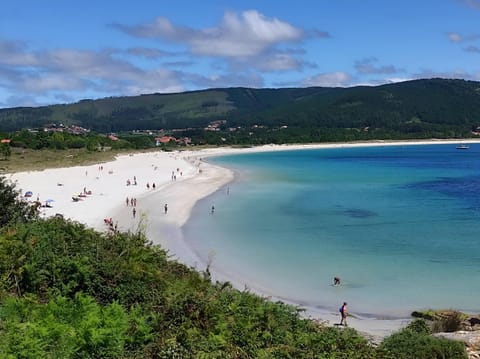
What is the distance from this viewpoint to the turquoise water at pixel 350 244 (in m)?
20.6

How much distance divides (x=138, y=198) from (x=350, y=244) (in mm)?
22788

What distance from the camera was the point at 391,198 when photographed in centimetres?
5056

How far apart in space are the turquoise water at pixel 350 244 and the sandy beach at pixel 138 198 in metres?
1.04

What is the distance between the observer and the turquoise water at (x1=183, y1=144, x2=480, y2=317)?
67.7 ft

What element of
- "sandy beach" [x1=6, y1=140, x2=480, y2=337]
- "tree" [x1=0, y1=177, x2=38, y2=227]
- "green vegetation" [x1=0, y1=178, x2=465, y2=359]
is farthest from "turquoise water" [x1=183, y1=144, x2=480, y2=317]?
"tree" [x1=0, y1=177, x2=38, y2=227]

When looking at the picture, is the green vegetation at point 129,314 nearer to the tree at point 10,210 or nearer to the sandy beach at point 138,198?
the tree at point 10,210

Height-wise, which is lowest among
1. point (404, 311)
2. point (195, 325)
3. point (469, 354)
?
point (404, 311)

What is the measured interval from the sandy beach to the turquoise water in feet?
3.42

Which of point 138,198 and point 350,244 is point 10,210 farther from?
point 138,198

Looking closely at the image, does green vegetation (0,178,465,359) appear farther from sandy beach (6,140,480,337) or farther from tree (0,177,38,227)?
sandy beach (6,140,480,337)

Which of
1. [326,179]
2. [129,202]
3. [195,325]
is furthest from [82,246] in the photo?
[326,179]

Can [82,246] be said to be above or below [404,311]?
above

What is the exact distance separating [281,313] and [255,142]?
163118mm

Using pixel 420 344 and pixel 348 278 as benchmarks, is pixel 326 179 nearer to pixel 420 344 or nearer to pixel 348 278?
pixel 348 278
